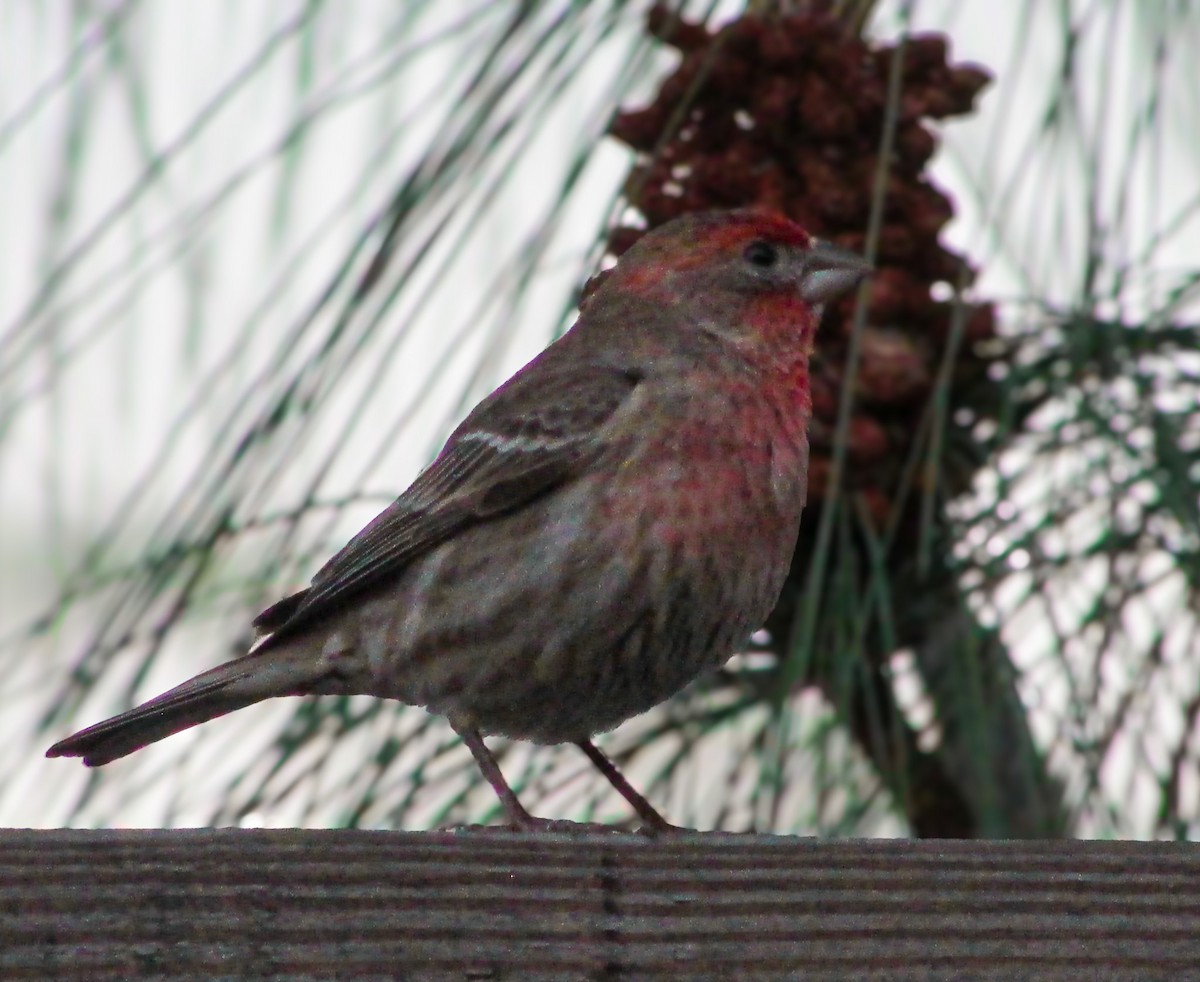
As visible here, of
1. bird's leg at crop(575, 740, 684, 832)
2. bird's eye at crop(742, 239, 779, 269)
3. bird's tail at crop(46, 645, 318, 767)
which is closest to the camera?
bird's tail at crop(46, 645, 318, 767)

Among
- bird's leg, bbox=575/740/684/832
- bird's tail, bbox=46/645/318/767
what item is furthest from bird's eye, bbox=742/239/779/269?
bird's tail, bbox=46/645/318/767

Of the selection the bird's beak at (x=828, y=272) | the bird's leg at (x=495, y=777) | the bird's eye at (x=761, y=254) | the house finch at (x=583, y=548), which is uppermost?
the bird's eye at (x=761, y=254)

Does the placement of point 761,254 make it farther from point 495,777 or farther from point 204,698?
point 204,698

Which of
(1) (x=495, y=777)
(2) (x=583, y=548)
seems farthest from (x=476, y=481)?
(1) (x=495, y=777)

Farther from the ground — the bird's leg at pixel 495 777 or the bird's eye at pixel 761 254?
the bird's eye at pixel 761 254

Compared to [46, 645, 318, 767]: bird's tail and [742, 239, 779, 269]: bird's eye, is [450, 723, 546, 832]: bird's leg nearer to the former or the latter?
[46, 645, 318, 767]: bird's tail

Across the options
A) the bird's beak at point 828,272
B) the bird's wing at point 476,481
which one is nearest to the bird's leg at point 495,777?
the bird's wing at point 476,481

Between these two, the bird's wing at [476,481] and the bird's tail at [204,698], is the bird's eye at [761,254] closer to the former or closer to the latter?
the bird's wing at [476,481]
